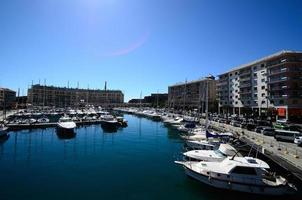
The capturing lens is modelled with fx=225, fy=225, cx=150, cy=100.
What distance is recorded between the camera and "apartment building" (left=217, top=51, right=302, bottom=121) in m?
76.5

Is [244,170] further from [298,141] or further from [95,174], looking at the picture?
[298,141]

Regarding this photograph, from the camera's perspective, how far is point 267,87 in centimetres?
8750

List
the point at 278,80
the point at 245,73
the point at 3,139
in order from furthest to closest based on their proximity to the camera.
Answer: the point at 245,73 → the point at 278,80 → the point at 3,139

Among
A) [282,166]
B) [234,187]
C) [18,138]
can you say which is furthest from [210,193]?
[18,138]

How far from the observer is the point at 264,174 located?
24.5 m

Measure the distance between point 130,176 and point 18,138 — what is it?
4290 cm

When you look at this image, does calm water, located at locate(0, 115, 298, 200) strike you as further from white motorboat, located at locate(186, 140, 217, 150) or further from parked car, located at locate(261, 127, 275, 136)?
parked car, located at locate(261, 127, 275, 136)

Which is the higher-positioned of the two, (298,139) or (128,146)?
(298,139)

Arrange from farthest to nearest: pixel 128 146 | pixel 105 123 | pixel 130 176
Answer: pixel 105 123, pixel 128 146, pixel 130 176

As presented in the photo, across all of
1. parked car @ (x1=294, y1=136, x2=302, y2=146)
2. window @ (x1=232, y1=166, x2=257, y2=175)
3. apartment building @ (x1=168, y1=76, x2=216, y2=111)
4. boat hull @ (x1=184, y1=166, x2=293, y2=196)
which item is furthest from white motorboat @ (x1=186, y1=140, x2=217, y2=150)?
apartment building @ (x1=168, y1=76, x2=216, y2=111)

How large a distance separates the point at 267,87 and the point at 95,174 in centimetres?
7922

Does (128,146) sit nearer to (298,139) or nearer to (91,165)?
(91,165)

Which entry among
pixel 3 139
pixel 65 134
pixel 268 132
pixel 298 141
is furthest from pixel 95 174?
pixel 268 132

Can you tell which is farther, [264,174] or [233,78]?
[233,78]
